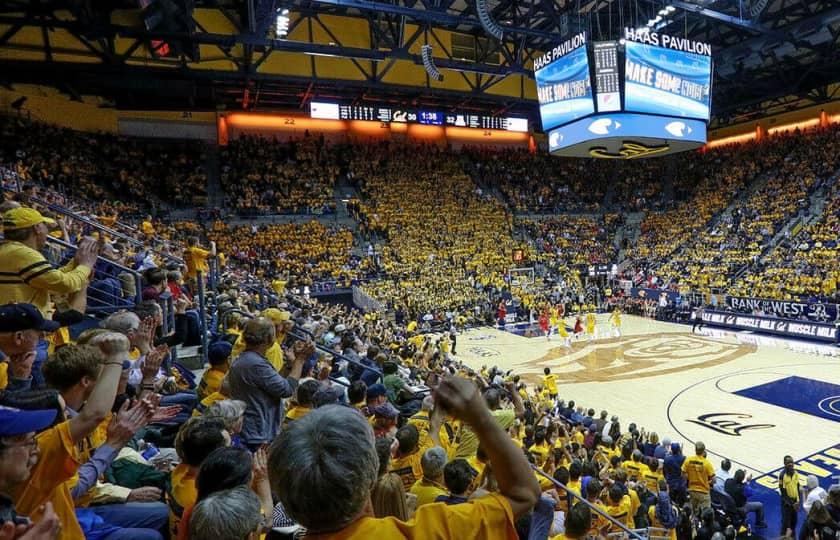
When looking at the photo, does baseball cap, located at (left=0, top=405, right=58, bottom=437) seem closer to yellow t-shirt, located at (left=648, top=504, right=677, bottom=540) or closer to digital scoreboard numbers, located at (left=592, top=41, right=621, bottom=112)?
yellow t-shirt, located at (left=648, top=504, right=677, bottom=540)

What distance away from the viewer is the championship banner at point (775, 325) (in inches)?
786

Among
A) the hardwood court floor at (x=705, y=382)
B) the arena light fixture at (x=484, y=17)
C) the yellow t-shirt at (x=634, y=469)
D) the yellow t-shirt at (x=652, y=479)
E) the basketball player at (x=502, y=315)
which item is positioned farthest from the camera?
the basketball player at (x=502, y=315)

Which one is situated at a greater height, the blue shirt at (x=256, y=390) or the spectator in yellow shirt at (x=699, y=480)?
the blue shirt at (x=256, y=390)

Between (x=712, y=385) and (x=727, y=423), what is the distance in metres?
3.20

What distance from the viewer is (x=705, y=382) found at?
15289 millimetres

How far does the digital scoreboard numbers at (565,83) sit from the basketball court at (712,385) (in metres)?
8.34

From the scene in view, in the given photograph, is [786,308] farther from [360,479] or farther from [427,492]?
[360,479]

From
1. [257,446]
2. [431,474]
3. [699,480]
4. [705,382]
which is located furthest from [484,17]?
[431,474]

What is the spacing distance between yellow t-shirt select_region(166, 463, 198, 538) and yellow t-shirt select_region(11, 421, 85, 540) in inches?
18.7

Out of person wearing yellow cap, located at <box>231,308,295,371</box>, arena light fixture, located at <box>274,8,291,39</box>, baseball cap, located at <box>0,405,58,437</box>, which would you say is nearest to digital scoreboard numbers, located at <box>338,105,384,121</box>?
arena light fixture, located at <box>274,8,291,39</box>

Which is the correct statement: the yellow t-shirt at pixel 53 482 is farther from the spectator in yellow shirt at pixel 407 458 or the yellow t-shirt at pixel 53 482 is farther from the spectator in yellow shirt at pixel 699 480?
the spectator in yellow shirt at pixel 699 480

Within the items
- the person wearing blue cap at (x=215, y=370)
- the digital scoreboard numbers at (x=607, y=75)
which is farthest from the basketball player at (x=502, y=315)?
the person wearing blue cap at (x=215, y=370)

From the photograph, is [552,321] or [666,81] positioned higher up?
[666,81]

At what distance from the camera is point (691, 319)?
25344 millimetres
